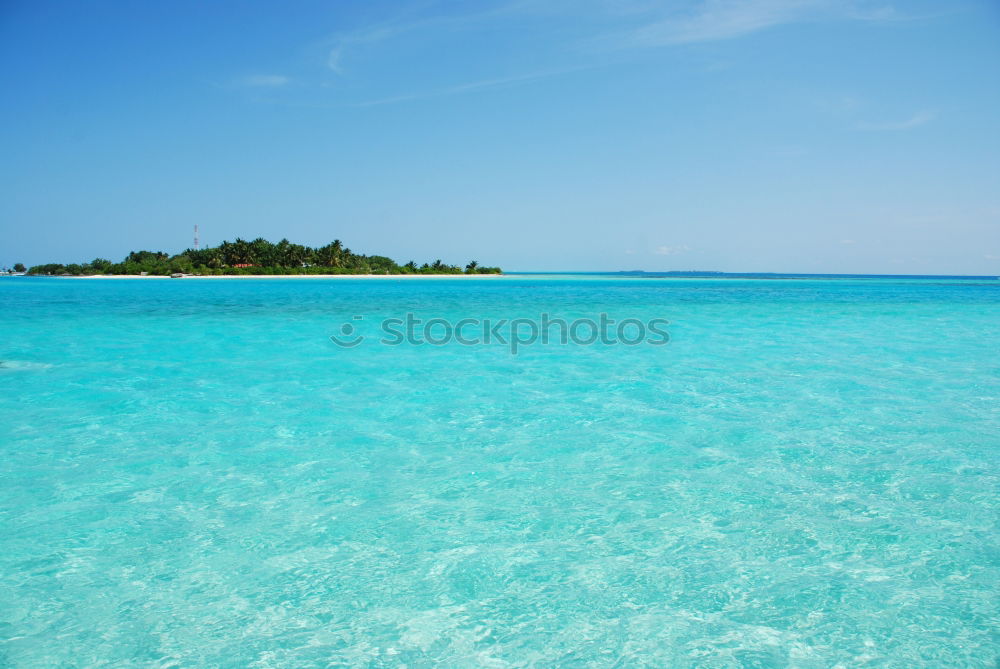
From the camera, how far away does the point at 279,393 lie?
7.93 m

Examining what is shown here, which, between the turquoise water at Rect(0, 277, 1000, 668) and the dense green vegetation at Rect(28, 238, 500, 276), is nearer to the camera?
the turquoise water at Rect(0, 277, 1000, 668)

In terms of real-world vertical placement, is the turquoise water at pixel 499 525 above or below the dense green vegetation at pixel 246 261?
below

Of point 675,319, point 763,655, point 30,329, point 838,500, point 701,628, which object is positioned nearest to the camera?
point 763,655

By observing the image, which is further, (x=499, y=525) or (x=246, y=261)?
(x=246, y=261)

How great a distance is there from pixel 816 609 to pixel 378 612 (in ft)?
6.52

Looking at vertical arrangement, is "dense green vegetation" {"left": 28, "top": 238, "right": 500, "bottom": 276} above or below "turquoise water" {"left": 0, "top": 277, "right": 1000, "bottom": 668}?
above

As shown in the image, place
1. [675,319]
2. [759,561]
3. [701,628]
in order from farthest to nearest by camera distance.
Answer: [675,319], [759,561], [701,628]

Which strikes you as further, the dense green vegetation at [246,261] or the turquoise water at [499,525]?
the dense green vegetation at [246,261]

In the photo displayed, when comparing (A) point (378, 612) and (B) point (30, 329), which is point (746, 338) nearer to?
(A) point (378, 612)

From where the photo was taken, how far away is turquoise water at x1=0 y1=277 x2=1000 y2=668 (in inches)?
101

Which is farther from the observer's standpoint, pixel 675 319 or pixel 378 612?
pixel 675 319

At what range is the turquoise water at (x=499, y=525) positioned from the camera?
258cm

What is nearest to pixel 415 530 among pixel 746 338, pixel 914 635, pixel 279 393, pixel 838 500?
pixel 914 635

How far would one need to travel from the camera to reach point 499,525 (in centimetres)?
373
